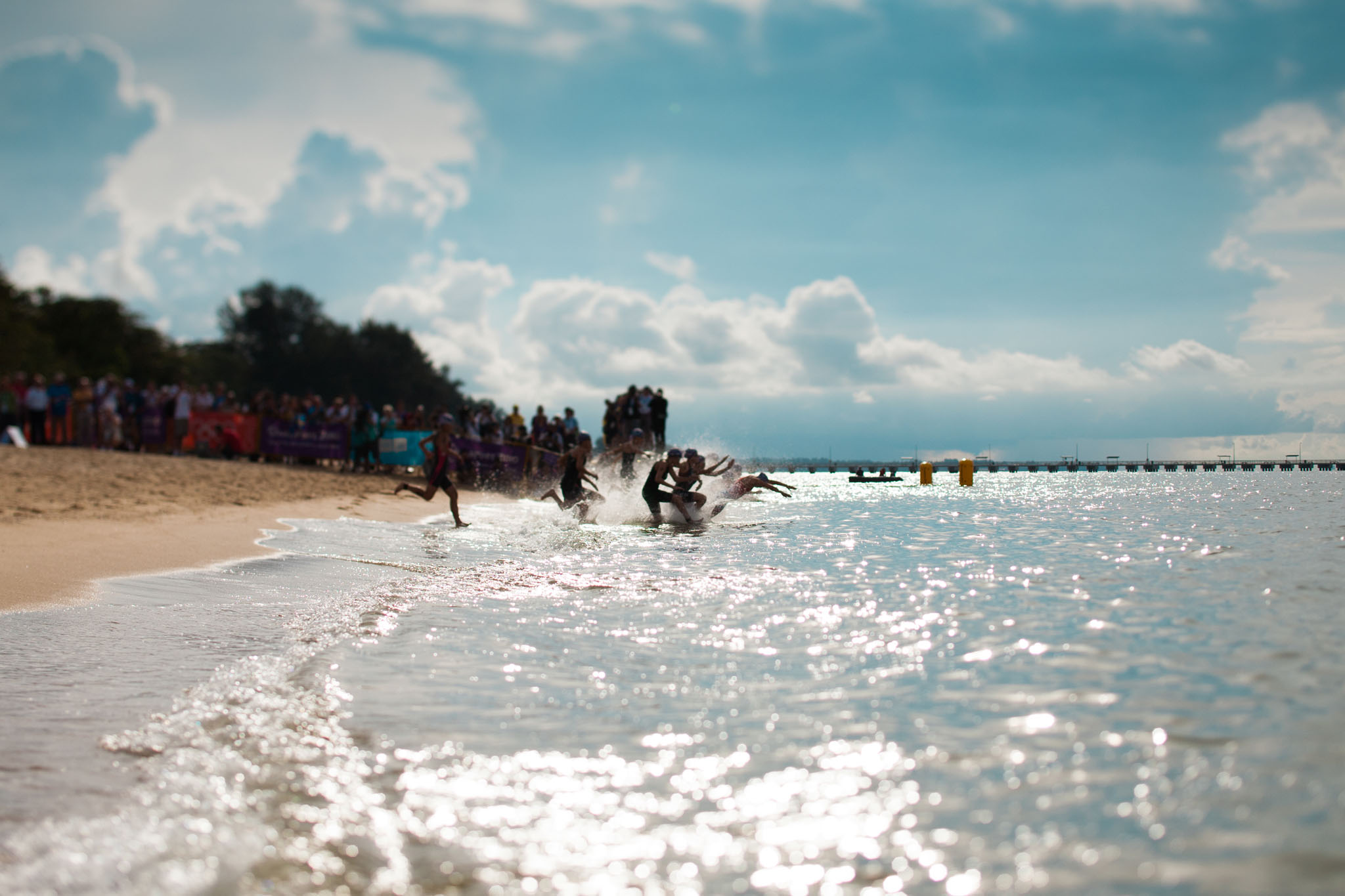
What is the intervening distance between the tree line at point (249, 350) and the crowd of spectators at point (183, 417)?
30.8 meters

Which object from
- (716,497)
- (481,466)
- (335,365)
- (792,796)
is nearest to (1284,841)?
(792,796)

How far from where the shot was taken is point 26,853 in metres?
2.92

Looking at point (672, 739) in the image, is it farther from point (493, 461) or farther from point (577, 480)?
point (493, 461)

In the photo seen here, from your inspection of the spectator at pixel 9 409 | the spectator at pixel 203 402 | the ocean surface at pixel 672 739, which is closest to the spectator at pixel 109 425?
the spectator at pixel 203 402

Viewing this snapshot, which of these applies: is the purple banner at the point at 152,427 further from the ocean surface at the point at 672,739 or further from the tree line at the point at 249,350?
the tree line at the point at 249,350

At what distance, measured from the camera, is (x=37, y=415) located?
2564 centimetres

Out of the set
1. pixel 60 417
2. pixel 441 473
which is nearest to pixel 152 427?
pixel 60 417

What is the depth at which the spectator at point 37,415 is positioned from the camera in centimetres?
2556

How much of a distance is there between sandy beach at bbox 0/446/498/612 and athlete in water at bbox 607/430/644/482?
4.14 m

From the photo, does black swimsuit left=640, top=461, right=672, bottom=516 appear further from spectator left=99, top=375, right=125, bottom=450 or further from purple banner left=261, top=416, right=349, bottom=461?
spectator left=99, top=375, right=125, bottom=450

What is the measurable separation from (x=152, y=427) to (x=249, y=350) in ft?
216

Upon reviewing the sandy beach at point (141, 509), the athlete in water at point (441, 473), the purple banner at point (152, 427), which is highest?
the purple banner at point (152, 427)

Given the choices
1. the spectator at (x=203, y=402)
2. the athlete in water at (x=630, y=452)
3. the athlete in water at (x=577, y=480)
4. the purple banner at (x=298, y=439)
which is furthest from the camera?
the spectator at (x=203, y=402)

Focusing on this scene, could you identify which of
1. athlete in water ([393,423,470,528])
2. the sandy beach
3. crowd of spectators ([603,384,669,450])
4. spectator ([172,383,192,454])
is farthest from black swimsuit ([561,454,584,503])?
spectator ([172,383,192,454])
